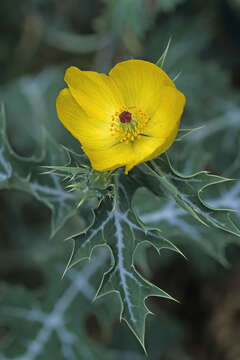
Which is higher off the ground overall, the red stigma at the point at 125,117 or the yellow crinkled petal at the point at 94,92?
the yellow crinkled petal at the point at 94,92

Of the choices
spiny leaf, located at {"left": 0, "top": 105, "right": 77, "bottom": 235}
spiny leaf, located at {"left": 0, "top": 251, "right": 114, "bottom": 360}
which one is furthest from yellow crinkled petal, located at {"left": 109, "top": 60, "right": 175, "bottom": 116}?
spiny leaf, located at {"left": 0, "top": 251, "right": 114, "bottom": 360}

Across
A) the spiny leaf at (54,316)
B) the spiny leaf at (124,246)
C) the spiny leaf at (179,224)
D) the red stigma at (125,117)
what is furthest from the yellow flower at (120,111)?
the spiny leaf at (54,316)

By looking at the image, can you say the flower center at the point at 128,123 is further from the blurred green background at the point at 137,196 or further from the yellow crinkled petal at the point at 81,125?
the blurred green background at the point at 137,196

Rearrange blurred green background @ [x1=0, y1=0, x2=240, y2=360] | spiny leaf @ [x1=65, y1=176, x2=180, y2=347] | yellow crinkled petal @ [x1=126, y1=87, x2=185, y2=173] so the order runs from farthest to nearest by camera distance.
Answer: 1. blurred green background @ [x1=0, y1=0, x2=240, y2=360]
2. spiny leaf @ [x1=65, y1=176, x2=180, y2=347]
3. yellow crinkled petal @ [x1=126, y1=87, x2=185, y2=173]

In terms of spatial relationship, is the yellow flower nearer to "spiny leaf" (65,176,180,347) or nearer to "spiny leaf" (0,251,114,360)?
"spiny leaf" (65,176,180,347)

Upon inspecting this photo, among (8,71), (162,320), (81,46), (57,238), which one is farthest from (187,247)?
(8,71)

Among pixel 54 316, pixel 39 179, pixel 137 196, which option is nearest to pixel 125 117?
pixel 39 179

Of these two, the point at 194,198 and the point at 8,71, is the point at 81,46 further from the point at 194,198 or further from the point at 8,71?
the point at 194,198
